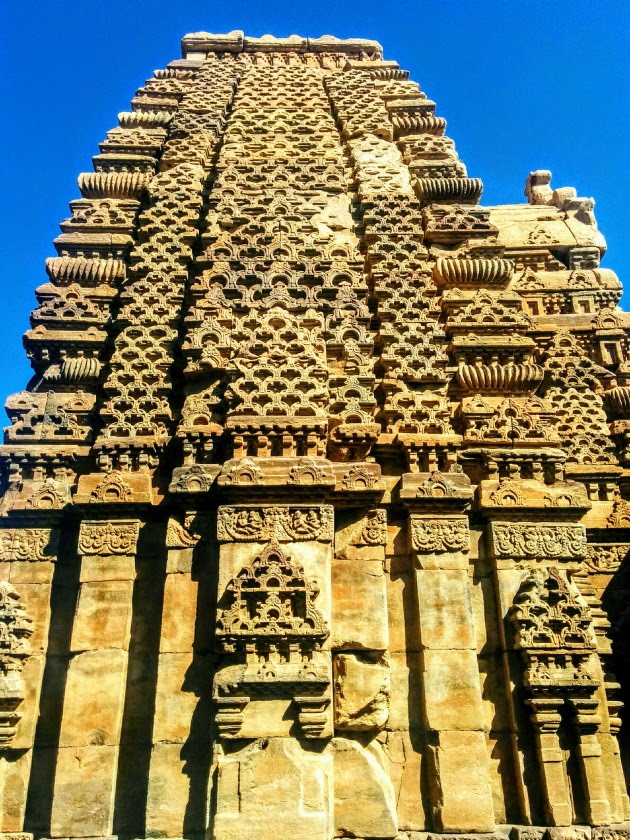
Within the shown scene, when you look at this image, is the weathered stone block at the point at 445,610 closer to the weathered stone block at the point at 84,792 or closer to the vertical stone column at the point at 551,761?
the vertical stone column at the point at 551,761

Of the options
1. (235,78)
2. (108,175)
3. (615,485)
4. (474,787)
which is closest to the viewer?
(474,787)

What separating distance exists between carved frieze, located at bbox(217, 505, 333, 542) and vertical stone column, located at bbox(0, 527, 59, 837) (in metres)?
1.86

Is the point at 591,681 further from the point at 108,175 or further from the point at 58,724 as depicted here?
the point at 108,175

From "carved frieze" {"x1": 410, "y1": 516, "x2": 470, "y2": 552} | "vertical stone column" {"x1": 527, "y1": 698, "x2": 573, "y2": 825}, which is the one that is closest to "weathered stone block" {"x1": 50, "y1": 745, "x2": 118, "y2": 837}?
"carved frieze" {"x1": 410, "y1": 516, "x2": 470, "y2": 552}

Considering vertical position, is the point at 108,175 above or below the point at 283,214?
above

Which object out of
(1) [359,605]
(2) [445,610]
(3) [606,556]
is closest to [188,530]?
(1) [359,605]

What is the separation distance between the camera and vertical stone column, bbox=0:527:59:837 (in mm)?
5715

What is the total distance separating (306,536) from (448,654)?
5.17ft

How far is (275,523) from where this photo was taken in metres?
6.07

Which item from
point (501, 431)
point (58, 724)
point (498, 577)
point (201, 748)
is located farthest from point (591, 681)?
point (58, 724)

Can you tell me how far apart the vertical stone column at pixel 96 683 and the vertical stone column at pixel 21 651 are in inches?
16.0

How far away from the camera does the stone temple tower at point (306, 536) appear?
17.9ft

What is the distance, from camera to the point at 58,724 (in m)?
6.02

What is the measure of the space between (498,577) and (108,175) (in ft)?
26.2
